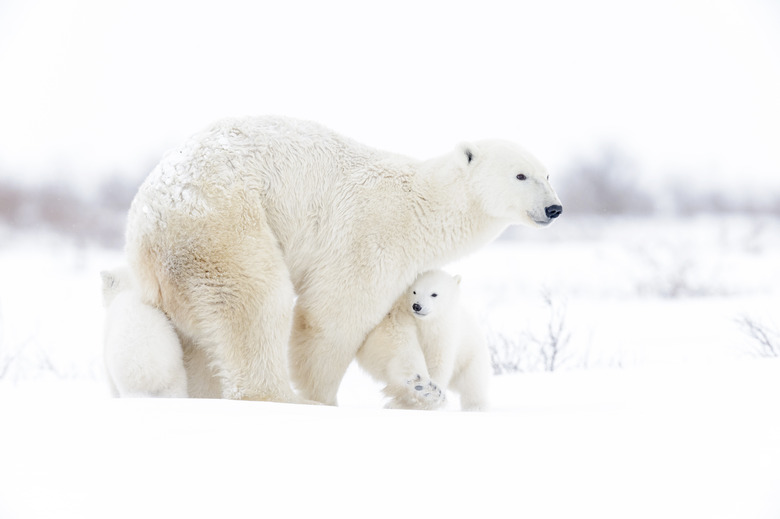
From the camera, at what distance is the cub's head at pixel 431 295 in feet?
11.4

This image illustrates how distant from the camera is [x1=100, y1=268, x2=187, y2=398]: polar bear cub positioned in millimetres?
2977

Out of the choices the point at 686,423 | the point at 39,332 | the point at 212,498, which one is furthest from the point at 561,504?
the point at 39,332

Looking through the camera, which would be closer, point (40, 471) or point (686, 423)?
point (40, 471)

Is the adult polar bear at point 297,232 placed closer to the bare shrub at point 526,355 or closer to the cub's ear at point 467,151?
the cub's ear at point 467,151

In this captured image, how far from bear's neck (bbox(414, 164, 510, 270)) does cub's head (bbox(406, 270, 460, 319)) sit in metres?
0.07

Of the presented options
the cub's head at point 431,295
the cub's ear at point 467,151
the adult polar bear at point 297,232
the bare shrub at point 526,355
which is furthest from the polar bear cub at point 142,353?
the bare shrub at point 526,355

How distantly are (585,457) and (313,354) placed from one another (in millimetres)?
1804

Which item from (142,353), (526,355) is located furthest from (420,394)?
(526,355)

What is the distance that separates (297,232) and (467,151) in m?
0.95

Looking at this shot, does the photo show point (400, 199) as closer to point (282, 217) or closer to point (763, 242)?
point (282, 217)

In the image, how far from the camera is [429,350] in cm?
358

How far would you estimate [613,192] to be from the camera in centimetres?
1313

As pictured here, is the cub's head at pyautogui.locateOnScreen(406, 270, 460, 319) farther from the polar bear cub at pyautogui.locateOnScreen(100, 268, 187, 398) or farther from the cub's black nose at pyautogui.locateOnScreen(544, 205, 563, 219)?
the polar bear cub at pyautogui.locateOnScreen(100, 268, 187, 398)

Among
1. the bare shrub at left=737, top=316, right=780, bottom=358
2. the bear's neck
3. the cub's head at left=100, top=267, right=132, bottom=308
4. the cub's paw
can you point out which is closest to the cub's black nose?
the bear's neck
